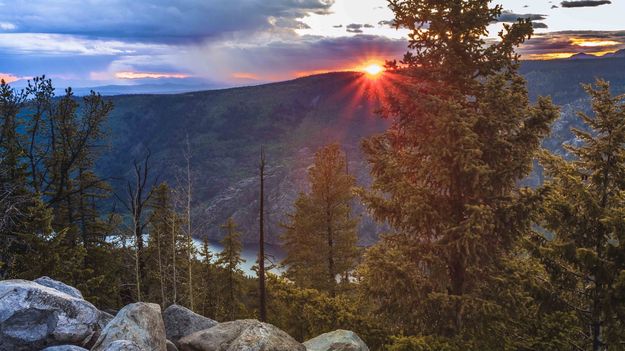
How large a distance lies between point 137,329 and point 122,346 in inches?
55.2

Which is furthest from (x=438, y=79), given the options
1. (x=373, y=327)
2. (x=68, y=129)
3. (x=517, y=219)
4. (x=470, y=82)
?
(x=68, y=129)

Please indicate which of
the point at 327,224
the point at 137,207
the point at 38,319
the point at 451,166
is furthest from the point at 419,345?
the point at 137,207

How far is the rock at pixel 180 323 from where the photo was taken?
13.9 meters

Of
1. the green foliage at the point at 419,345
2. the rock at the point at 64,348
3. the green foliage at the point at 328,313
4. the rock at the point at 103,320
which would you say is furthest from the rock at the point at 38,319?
the green foliage at the point at 419,345

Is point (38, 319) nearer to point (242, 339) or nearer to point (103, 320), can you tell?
point (103, 320)

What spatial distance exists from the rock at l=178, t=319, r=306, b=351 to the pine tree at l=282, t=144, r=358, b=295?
12.7 meters

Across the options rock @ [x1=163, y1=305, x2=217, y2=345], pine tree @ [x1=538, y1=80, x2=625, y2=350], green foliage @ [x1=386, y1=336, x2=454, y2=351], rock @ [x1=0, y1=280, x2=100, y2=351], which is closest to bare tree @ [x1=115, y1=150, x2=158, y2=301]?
rock @ [x1=163, y1=305, x2=217, y2=345]

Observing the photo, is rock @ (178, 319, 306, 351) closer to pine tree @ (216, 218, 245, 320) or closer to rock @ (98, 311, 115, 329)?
rock @ (98, 311, 115, 329)

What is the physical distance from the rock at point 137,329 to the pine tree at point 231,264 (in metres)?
22.4

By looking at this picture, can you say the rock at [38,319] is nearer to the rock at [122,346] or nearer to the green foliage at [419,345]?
the rock at [122,346]

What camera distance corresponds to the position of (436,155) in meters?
11.8

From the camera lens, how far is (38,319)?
989 centimetres

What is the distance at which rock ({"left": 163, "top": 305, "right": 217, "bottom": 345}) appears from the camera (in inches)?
547

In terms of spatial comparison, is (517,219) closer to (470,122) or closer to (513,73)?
(470,122)
